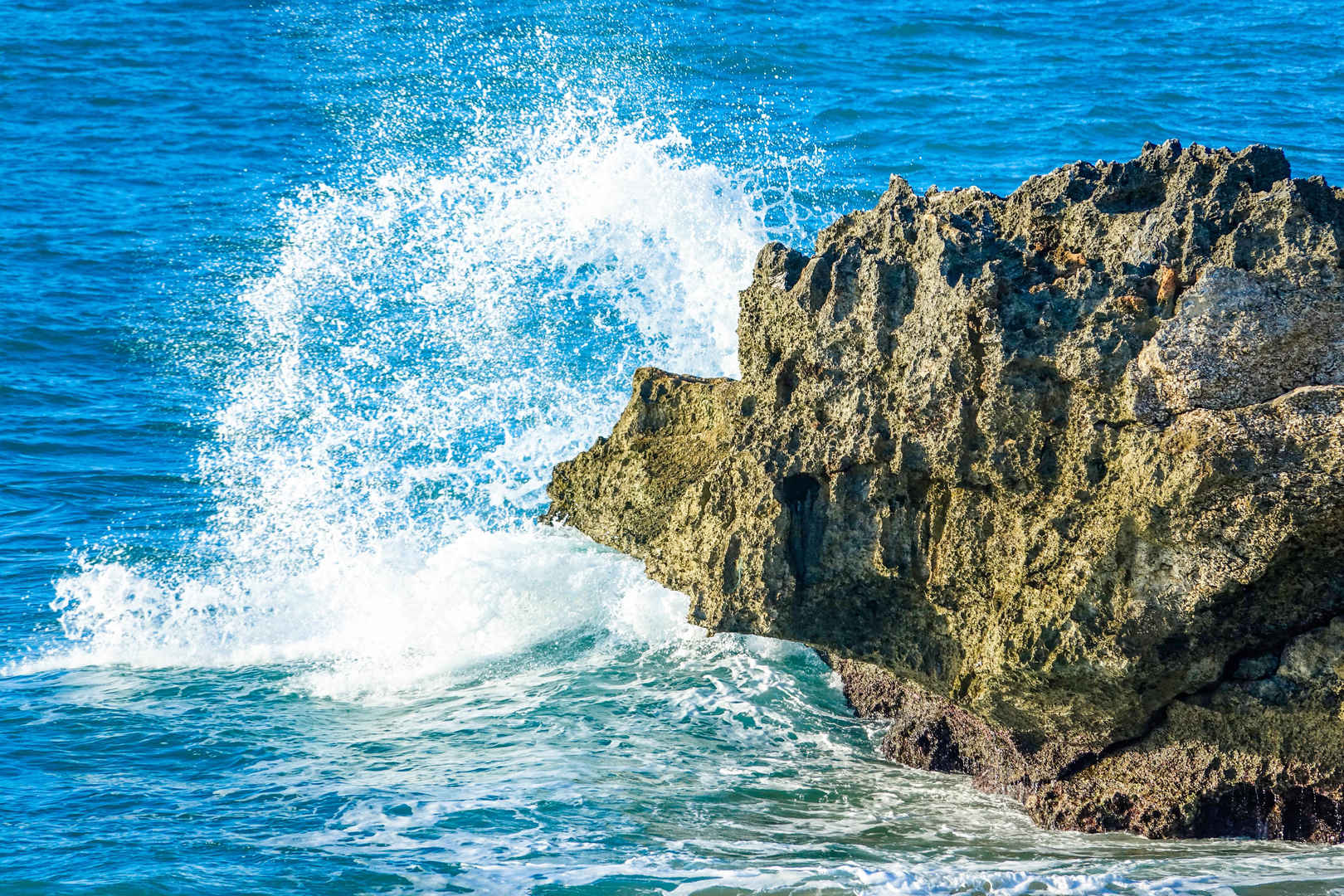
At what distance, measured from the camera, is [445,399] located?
13016 mm

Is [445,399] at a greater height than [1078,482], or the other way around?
[445,399]

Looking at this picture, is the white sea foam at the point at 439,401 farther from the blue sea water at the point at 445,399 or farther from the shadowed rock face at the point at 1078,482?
the shadowed rock face at the point at 1078,482

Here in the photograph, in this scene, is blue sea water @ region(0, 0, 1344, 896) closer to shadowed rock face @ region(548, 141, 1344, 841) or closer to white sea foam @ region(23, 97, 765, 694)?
white sea foam @ region(23, 97, 765, 694)

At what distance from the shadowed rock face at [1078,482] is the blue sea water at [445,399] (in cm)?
47

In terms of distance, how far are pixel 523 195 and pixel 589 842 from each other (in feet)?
34.7

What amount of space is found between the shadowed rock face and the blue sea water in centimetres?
47

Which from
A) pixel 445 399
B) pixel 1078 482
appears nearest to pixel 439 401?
pixel 445 399

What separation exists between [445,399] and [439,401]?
2.3 inches

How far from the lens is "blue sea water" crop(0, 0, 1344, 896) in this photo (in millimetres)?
6867

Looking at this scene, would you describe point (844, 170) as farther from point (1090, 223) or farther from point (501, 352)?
point (1090, 223)

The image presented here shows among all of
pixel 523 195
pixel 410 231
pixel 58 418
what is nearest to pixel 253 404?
pixel 58 418

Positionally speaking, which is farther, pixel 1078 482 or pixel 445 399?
pixel 445 399

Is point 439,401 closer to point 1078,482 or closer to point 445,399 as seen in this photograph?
point 445,399

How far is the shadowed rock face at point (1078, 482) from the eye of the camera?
224 inches
